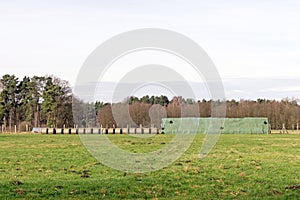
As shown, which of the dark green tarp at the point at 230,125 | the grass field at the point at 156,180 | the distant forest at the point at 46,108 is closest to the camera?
the grass field at the point at 156,180

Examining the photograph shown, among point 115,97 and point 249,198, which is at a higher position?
point 115,97

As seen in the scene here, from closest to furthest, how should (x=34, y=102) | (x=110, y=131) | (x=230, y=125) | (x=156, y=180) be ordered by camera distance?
1. (x=156, y=180)
2. (x=110, y=131)
3. (x=230, y=125)
4. (x=34, y=102)

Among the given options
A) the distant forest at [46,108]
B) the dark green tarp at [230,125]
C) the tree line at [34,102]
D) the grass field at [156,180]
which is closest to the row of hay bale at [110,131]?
the dark green tarp at [230,125]

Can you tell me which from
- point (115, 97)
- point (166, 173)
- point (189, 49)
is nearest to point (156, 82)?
point (115, 97)

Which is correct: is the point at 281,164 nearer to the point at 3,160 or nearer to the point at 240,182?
the point at 240,182

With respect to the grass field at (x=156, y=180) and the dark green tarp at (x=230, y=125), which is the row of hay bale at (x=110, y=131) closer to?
the dark green tarp at (x=230, y=125)

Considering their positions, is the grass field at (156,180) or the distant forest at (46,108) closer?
the grass field at (156,180)

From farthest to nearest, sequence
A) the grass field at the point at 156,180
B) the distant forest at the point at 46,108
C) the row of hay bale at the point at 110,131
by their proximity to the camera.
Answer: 1. the distant forest at the point at 46,108
2. the row of hay bale at the point at 110,131
3. the grass field at the point at 156,180

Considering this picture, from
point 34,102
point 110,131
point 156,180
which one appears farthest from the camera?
point 34,102

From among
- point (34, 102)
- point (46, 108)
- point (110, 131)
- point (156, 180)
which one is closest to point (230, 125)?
point (110, 131)

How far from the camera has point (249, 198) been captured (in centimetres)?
1413

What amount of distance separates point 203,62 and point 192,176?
5210 millimetres

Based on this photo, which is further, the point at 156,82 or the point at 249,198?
the point at 156,82

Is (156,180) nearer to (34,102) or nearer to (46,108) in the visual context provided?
(46,108)
